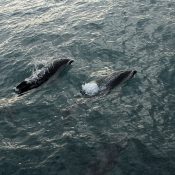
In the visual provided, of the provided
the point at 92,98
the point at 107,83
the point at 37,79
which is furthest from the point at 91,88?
the point at 37,79

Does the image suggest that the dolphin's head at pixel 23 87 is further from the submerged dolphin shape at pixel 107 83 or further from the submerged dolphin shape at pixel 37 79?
the submerged dolphin shape at pixel 107 83

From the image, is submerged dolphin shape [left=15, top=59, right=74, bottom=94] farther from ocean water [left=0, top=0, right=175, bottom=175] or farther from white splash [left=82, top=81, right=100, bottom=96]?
white splash [left=82, top=81, right=100, bottom=96]

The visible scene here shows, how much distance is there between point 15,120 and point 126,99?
14.8 ft

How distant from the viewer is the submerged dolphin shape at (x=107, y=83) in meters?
16.3

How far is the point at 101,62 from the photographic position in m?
18.7

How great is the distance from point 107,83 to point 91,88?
71cm

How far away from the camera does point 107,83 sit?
1648cm

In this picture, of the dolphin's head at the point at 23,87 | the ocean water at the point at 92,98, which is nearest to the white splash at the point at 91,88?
the ocean water at the point at 92,98

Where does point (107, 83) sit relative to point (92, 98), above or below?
above

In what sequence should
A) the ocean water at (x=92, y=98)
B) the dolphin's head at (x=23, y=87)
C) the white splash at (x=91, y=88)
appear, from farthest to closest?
the dolphin's head at (x=23, y=87)
the white splash at (x=91, y=88)
the ocean water at (x=92, y=98)

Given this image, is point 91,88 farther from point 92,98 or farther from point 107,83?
point 107,83

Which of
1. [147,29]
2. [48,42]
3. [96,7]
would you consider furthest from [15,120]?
[96,7]

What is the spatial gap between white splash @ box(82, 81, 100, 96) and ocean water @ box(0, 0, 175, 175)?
306mm

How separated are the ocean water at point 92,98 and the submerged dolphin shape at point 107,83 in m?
0.27
